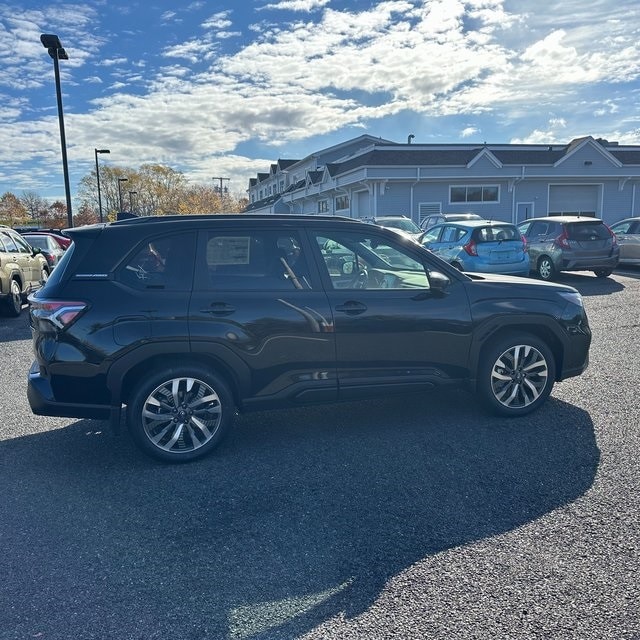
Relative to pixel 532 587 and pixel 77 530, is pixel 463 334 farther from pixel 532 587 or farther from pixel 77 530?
pixel 77 530

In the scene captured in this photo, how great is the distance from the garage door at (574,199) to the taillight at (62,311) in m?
30.4

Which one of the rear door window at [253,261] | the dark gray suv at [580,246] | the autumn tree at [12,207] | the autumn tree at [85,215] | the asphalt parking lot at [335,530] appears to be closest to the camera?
the asphalt parking lot at [335,530]

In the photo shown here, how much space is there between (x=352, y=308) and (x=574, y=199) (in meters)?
30.2

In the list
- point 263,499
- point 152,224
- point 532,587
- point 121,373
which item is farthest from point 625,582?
point 152,224

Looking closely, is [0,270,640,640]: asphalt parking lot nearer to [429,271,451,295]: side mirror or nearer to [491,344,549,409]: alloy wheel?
[491,344,549,409]: alloy wheel

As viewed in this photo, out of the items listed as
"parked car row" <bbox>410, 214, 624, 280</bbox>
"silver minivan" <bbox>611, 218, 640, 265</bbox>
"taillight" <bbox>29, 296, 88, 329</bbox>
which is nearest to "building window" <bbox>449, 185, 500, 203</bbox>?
"parked car row" <bbox>410, 214, 624, 280</bbox>

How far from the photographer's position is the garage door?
29.7 meters

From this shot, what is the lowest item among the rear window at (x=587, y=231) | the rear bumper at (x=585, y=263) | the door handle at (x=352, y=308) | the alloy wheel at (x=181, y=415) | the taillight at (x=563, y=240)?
the alloy wheel at (x=181, y=415)

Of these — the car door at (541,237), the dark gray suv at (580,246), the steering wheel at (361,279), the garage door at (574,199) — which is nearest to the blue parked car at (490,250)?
the dark gray suv at (580,246)

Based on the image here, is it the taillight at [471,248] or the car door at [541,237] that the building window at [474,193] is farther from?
the taillight at [471,248]

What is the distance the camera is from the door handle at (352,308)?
13.8 feet

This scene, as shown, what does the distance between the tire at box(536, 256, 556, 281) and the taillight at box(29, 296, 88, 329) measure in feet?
40.5

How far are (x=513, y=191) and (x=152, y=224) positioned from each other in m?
28.0

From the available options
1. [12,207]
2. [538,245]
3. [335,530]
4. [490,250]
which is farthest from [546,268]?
[12,207]
